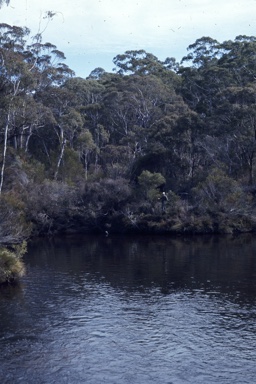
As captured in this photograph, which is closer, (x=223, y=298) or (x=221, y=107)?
(x=223, y=298)

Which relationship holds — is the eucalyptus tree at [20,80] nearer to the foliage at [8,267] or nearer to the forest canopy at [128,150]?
the forest canopy at [128,150]

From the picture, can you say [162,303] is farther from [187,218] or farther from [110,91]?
[110,91]

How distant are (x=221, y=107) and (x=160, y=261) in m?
25.6

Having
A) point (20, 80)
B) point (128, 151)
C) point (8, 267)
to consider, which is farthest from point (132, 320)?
point (128, 151)

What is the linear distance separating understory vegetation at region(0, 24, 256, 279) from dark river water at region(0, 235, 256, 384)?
882 centimetres

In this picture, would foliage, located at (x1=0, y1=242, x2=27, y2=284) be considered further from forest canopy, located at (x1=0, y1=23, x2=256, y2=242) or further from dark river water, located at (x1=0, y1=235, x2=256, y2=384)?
forest canopy, located at (x1=0, y1=23, x2=256, y2=242)

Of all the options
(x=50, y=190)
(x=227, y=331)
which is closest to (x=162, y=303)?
(x=227, y=331)

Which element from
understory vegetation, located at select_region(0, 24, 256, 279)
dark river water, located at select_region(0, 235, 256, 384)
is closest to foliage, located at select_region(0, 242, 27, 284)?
dark river water, located at select_region(0, 235, 256, 384)

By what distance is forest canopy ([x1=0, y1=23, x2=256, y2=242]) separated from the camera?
5091cm

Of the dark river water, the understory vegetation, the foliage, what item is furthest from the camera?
the understory vegetation

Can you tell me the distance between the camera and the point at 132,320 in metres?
23.8

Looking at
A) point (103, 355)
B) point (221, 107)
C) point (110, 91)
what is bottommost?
point (103, 355)

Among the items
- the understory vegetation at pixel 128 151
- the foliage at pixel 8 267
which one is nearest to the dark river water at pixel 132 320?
the foliage at pixel 8 267

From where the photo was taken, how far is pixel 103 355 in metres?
19.7
